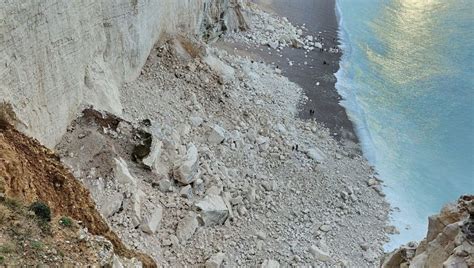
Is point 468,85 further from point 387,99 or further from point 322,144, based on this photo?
point 322,144

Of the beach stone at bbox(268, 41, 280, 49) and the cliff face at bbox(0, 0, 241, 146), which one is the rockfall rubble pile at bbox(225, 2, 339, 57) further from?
the cliff face at bbox(0, 0, 241, 146)

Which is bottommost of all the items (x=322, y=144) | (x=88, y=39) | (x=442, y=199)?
(x=442, y=199)

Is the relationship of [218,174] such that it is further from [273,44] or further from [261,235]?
[273,44]

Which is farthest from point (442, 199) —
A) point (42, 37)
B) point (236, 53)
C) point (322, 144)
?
point (42, 37)

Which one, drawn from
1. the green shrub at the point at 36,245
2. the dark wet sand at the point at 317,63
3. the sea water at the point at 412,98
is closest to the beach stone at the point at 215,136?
the sea water at the point at 412,98

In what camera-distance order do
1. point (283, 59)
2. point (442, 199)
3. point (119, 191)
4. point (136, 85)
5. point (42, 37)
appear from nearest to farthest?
point (42, 37) → point (119, 191) → point (136, 85) → point (442, 199) → point (283, 59)

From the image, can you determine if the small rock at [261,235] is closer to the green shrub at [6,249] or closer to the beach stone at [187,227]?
the beach stone at [187,227]

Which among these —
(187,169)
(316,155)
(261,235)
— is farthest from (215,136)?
(316,155)
